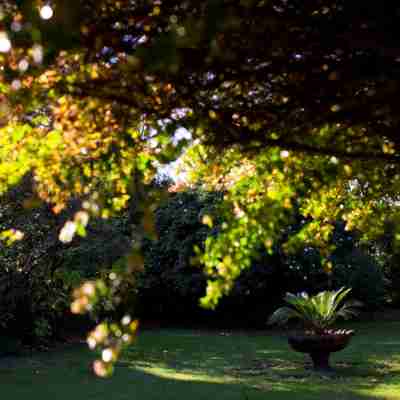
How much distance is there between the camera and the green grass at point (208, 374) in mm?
9664

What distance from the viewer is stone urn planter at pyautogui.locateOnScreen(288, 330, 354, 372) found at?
11.8m

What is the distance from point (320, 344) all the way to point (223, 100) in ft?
30.8

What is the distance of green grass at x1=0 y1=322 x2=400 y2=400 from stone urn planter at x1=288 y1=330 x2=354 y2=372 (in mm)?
268

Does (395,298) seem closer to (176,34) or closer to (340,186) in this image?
(340,186)

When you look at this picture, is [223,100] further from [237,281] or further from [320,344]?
[237,281]

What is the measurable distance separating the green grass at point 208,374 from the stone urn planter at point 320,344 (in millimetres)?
268

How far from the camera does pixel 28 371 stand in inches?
467

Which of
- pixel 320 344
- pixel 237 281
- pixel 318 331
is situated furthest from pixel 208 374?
pixel 237 281

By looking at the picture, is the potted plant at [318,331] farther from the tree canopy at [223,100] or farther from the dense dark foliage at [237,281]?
the tree canopy at [223,100]

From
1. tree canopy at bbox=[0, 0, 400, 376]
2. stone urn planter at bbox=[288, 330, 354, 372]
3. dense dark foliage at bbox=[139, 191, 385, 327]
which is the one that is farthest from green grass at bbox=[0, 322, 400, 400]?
tree canopy at bbox=[0, 0, 400, 376]

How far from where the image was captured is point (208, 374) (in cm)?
1150

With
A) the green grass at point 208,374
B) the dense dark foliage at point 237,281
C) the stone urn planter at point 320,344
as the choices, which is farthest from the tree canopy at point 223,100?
the dense dark foliage at point 237,281

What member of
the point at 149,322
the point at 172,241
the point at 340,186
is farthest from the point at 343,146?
the point at 149,322

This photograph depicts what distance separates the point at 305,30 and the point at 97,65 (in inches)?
35.1
